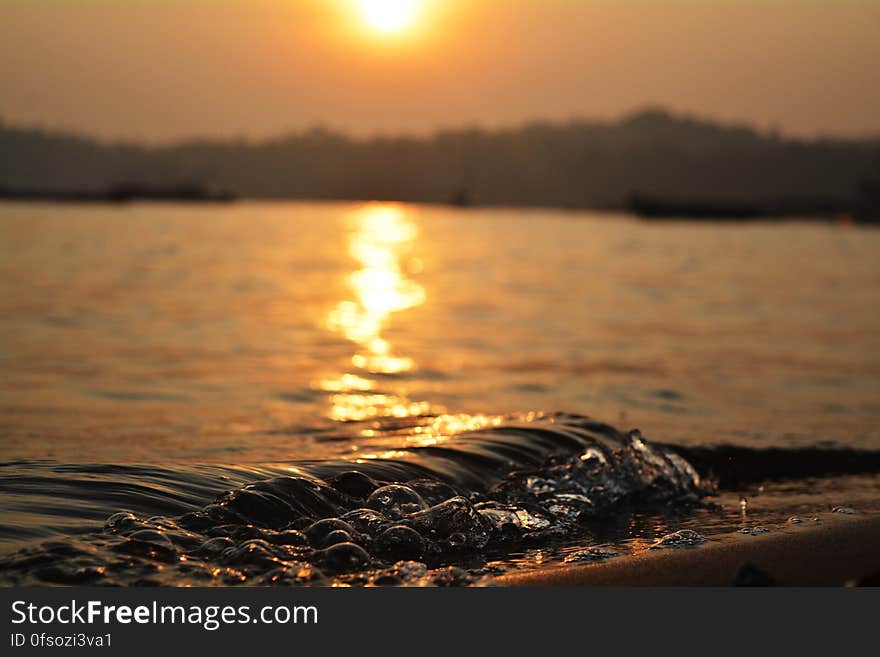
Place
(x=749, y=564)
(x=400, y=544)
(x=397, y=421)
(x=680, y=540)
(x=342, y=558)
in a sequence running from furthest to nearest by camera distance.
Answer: (x=397, y=421)
(x=680, y=540)
(x=400, y=544)
(x=342, y=558)
(x=749, y=564)

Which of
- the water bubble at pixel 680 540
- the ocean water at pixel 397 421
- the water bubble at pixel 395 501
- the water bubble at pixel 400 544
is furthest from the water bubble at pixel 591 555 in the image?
the water bubble at pixel 395 501

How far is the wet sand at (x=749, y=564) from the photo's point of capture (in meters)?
4.96

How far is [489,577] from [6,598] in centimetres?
225

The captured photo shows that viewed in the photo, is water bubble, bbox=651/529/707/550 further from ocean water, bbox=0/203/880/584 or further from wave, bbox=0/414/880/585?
wave, bbox=0/414/880/585

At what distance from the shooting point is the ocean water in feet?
18.3

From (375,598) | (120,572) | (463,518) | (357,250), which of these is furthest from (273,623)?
(357,250)

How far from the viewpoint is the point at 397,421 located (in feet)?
31.1

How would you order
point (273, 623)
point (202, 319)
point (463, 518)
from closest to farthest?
point (273, 623), point (463, 518), point (202, 319)

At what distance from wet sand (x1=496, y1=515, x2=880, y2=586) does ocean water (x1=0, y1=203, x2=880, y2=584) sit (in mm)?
350

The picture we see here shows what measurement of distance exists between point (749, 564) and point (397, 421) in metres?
5.23

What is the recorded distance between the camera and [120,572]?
4844mm

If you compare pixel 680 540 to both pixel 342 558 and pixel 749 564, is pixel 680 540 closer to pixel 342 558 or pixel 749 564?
pixel 749 564

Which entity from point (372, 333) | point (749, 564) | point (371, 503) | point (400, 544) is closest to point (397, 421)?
point (371, 503)

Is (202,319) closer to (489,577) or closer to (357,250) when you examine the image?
(489,577)
